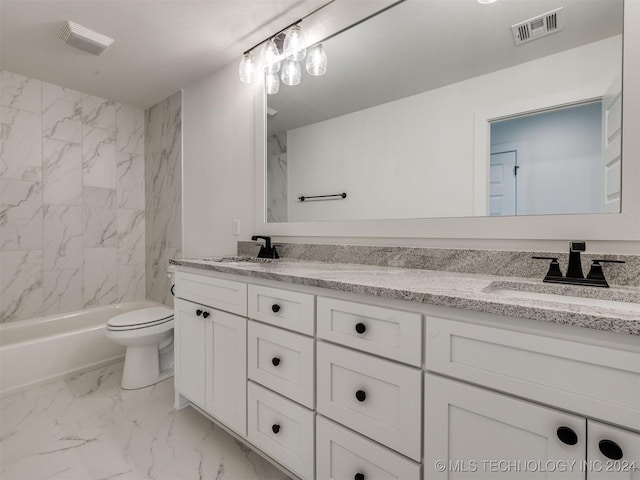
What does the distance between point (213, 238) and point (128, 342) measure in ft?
2.96

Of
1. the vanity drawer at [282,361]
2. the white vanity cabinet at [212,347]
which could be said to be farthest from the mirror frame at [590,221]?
the white vanity cabinet at [212,347]

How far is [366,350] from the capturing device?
0.99 m

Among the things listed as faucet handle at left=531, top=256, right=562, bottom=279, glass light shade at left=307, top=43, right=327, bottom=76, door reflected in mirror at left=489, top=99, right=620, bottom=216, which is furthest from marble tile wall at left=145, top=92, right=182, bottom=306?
faucet handle at left=531, top=256, right=562, bottom=279

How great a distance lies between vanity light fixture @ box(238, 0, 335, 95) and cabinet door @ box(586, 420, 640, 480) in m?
1.90

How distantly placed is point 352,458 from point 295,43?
203cm

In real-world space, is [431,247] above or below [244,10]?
below

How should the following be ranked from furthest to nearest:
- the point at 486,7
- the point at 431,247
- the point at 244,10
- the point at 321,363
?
1. the point at 244,10
2. the point at 431,247
3. the point at 486,7
4. the point at 321,363

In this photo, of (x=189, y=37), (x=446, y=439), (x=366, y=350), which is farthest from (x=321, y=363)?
(x=189, y=37)

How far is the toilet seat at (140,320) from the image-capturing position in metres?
2.06

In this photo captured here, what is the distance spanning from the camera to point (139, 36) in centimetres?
199

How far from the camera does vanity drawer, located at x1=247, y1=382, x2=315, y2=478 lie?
3.84 feet

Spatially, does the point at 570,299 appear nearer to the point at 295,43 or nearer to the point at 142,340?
the point at 295,43

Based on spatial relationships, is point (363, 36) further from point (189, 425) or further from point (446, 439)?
point (189, 425)

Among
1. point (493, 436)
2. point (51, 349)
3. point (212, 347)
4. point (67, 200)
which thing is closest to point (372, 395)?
point (493, 436)
